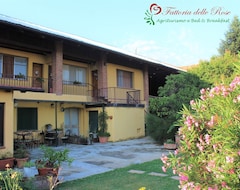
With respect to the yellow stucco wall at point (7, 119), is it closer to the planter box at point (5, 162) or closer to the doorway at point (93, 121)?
the planter box at point (5, 162)

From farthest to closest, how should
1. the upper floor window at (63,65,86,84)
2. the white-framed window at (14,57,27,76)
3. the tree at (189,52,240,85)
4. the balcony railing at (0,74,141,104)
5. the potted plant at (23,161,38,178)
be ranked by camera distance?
the upper floor window at (63,65,86,84) < the tree at (189,52,240,85) < the white-framed window at (14,57,27,76) < the balcony railing at (0,74,141,104) < the potted plant at (23,161,38,178)

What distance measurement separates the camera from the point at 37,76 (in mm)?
15930

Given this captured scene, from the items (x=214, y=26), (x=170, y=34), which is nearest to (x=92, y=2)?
(x=170, y=34)

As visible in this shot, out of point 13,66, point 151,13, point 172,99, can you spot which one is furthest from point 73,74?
point 172,99

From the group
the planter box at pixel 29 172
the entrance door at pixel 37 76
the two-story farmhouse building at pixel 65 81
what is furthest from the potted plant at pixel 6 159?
the entrance door at pixel 37 76

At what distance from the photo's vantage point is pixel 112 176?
725cm

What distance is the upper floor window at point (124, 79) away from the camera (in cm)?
2048

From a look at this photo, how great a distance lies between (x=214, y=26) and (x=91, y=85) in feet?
30.4

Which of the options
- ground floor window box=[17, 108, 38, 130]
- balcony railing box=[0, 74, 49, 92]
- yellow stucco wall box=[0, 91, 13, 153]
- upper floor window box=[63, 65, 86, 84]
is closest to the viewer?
yellow stucco wall box=[0, 91, 13, 153]

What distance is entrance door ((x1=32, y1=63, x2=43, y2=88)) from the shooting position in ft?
50.9

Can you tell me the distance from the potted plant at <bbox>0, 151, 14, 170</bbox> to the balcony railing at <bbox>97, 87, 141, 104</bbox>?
926 centimetres

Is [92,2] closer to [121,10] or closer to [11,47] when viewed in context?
[121,10]

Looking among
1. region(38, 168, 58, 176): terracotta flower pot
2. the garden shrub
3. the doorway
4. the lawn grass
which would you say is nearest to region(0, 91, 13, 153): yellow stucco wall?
region(38, 168, 58, 176): terracotta flower pot

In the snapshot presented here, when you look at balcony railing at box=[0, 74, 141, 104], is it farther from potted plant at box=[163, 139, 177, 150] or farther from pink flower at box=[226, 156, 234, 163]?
pink flower at box=[226, 156, 234, 163]
